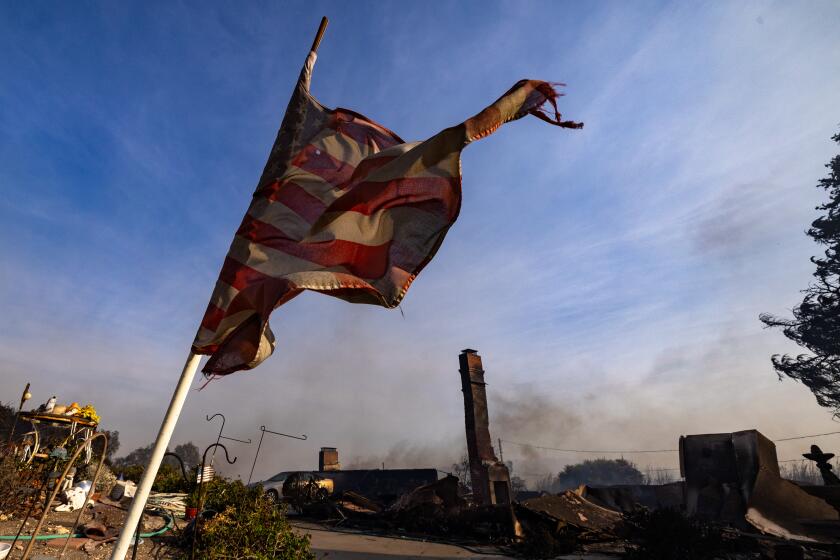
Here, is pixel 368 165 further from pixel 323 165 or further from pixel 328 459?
pixel 328 459

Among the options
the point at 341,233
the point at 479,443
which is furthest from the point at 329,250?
the point at 479,443

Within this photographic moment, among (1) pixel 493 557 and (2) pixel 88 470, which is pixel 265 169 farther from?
(2) pixel 88 470

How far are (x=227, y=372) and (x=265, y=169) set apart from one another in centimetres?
152

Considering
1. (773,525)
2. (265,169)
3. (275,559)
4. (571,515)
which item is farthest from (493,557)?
(265,169)

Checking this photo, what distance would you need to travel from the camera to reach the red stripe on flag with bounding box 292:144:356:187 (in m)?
3.26

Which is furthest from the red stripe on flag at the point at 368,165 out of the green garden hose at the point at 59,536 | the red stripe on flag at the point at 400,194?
the green garden hose at the point at 59,536

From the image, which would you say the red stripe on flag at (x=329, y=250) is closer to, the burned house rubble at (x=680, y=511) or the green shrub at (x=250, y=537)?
the green shrub at (x=250, y=537)

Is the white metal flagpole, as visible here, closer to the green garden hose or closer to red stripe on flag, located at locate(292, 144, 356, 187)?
red stripe on flag, located at locate(292, 144, 356, 187)

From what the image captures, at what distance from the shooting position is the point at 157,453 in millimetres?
2230

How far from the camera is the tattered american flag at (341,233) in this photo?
8.52 ft

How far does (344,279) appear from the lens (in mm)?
2578

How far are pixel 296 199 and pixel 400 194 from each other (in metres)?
0.79

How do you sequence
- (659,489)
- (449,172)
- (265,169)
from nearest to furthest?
(449,172) → (265,169) → (659,489)

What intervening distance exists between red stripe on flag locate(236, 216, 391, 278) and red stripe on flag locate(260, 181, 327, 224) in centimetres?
23
